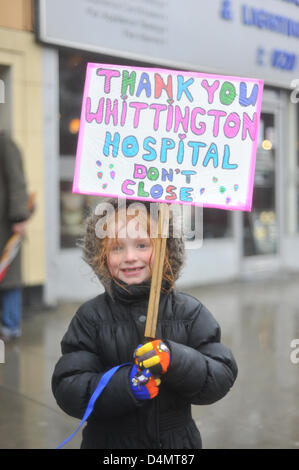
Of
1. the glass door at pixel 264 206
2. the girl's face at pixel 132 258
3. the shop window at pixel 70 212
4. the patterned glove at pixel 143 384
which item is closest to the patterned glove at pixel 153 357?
the patterned glove at pixel 143 384

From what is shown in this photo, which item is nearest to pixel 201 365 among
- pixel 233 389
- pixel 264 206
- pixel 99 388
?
pixel 99 388

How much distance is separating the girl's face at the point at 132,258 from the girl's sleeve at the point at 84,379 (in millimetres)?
201

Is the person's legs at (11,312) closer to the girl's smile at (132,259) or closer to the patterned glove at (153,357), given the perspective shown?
the girl's smile at (132,259)

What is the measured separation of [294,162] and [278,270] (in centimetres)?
186

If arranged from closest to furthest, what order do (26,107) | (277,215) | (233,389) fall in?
(233,389) < (26,107) < (277,215)

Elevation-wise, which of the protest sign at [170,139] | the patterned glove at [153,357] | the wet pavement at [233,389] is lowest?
the wet pavement at [233,389]

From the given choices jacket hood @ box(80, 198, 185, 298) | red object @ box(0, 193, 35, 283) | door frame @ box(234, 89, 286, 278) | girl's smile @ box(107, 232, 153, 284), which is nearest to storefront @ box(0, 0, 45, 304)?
red object @ box(0, 193, 35, 283)

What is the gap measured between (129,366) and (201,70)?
22.8ft

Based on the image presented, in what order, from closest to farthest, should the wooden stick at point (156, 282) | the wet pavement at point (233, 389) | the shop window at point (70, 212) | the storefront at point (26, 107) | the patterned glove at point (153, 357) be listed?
the patterned glove at point (153, 357), the wooden stick at point (156, 282), the wet pavement at point (233, 389), the storefront at point (26, 107), the shop window at point (70, 212)

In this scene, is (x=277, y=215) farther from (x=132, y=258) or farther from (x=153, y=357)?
(x=153, y=357)

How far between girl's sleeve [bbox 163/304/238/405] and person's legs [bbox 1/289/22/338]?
11.7ft

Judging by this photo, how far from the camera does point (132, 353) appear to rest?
2.10 m

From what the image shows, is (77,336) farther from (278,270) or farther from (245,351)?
(278,270)

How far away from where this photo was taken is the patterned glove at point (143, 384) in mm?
1879
